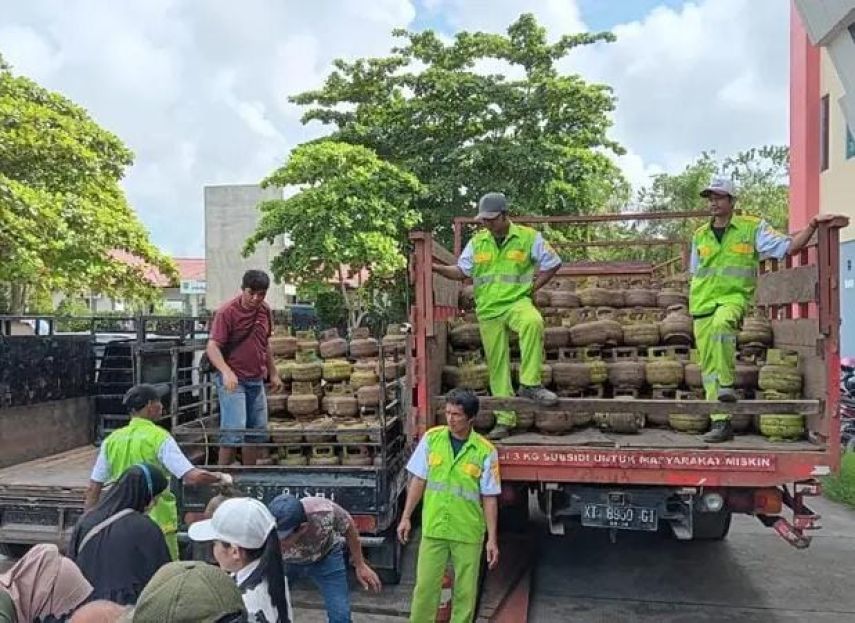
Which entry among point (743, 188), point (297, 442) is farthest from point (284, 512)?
point (743, 188)

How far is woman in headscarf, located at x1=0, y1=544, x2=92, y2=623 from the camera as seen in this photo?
96.1 inches

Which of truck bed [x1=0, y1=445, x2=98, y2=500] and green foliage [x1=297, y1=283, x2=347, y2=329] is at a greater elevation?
green foliage [x1=297, y1=283, x2=347, y2=329]

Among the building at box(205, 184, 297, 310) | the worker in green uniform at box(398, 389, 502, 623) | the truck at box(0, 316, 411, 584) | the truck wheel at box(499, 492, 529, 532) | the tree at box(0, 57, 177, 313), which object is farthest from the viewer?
the building at box(205, 184, 297, 310)

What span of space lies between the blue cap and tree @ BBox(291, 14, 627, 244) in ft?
46.7

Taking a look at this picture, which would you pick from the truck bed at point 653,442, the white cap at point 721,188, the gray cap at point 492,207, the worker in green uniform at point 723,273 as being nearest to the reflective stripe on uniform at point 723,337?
the worker in green uniform at point 723,273

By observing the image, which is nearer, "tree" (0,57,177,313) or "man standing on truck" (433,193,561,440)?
"man standing on truck" (433,193,561,440)

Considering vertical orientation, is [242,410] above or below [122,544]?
above

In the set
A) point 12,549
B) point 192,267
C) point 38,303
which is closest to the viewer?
point 12,549

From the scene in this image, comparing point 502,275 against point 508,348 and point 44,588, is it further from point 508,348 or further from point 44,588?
point 44,588

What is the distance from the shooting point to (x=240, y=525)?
262 centimetres

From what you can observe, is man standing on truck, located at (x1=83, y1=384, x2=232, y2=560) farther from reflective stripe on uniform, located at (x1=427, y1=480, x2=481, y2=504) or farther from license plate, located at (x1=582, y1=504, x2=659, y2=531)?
license plate, located at (x1=582, y1=504, x2=659, y2=531)

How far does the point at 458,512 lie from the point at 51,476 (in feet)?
10.7

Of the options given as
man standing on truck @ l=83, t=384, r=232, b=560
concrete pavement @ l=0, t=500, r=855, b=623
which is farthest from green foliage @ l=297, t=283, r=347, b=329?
man standing on truck @ l=83, t=384, r=232, b=560

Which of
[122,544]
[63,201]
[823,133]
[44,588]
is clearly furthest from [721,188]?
[823,133]
